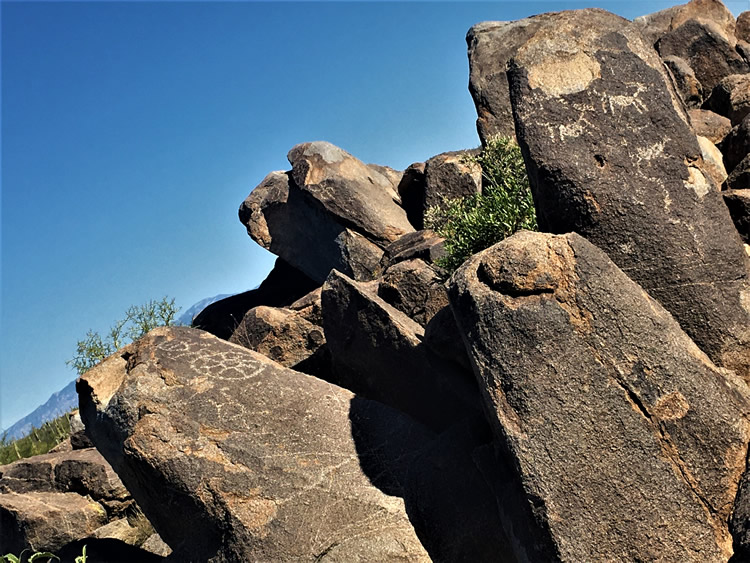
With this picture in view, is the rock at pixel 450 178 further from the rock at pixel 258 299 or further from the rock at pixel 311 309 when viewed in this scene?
the rock at pixel 258 299

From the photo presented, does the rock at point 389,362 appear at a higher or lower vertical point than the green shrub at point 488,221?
lower

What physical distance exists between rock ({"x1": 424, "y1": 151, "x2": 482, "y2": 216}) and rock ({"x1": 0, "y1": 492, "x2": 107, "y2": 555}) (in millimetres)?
9159

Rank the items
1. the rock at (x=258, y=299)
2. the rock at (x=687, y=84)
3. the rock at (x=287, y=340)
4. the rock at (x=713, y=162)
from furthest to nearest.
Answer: the rock at (x=258, y=299) < the rock at (x=687, y=84) < the rock at (x=287, y=340) < the rock at (x=713, y=162)

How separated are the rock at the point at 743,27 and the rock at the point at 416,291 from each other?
590 inches

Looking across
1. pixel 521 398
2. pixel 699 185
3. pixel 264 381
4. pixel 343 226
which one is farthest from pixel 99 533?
pixel 699 185

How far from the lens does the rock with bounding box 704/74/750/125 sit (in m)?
15.9

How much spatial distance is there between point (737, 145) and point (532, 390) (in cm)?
854

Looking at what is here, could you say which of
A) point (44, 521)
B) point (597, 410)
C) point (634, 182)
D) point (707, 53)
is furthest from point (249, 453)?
point (707, 53)

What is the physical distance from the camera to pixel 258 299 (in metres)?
21.0

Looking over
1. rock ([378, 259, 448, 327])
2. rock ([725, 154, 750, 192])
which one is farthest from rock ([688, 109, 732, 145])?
rock ([378, 259, 448, 327])

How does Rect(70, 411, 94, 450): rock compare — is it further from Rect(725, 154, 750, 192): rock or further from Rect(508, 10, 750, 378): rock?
Rect(725, 154, 750, 192): rock

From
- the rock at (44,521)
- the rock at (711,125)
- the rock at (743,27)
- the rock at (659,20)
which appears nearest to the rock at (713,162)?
the rock at (711,125)

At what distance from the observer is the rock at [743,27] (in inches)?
862

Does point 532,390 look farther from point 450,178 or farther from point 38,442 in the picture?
point 38,442
